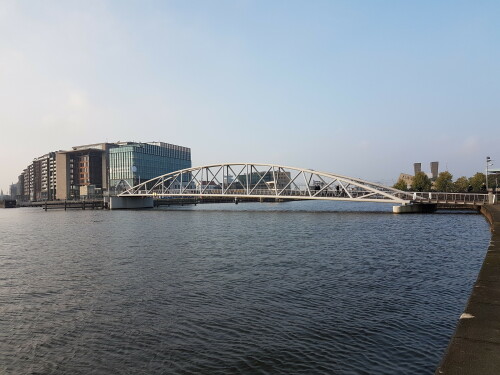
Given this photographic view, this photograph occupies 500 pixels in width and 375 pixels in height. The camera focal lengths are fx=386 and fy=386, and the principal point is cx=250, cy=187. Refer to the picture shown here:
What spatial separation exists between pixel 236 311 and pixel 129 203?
129m

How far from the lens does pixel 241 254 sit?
29.6 meters

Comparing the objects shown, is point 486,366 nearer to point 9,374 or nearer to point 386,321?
point 386,321

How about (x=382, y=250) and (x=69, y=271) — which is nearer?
(x=69, y=271)

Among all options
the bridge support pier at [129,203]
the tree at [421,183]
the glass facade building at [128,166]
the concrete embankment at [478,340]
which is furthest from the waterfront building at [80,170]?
the concrete embankment at [478,340]

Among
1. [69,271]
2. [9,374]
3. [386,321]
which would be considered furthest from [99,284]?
[386,321]

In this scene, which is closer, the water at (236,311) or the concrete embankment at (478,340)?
the concrete embankment at (478,340)

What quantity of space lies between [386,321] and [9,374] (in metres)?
11.7

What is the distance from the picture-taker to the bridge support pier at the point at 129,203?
132000mm

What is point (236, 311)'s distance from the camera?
49.8ft

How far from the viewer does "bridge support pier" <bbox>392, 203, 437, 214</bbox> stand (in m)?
75.2

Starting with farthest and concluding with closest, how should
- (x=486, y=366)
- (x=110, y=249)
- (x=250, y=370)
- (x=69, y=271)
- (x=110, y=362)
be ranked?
(x=110, y=249)
(x=69, y=271)
(x=110, y=362)
(x=250, y=370)
(x=486, y=366)

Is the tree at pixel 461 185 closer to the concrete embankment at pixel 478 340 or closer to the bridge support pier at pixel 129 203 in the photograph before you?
the bridge support pier at pixel 129 203

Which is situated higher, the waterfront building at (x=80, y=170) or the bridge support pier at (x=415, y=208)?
the waterfront building at (x=80, y=170)

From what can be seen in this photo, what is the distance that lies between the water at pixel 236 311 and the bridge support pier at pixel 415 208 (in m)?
46.8
